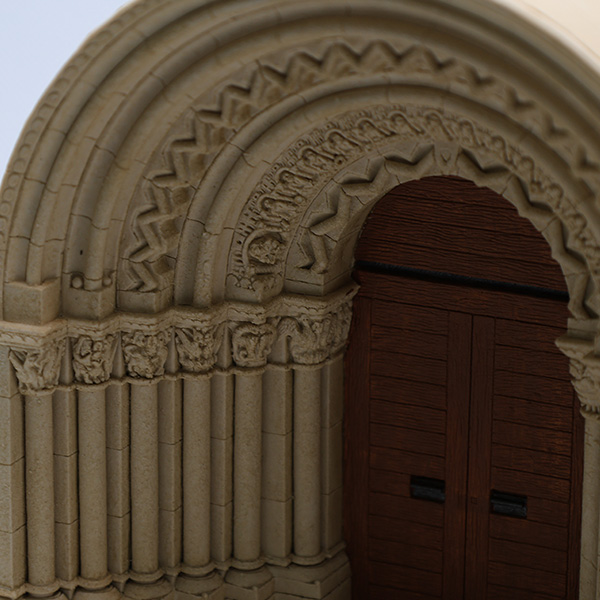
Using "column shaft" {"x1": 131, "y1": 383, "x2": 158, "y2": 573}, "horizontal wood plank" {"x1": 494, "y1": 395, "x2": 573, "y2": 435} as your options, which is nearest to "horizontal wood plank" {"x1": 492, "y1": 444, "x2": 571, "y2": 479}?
"horizontal wood plank" {"x1": 494, "y1": 395, "x2": 573, "y2": 435}

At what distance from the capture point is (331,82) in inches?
224

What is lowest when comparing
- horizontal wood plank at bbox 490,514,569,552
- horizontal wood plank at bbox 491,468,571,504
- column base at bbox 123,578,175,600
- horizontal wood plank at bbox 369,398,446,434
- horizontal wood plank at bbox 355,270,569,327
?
column base at bbox 123,578,175,600

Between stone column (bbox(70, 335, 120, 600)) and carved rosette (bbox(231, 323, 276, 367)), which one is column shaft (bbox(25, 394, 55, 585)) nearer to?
stone column (bbox(70, 335, 120, 600))

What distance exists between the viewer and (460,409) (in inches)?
254

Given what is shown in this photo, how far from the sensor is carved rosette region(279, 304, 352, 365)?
21.1 ft

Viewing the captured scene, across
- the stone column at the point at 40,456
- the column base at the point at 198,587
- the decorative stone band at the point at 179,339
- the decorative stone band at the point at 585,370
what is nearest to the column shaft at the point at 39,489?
the stone column at the point at 40,456

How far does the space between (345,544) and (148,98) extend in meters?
2.26

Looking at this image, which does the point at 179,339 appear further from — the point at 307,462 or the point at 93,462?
the point at 307,462

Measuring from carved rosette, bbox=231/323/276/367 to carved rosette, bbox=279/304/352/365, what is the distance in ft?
0.30

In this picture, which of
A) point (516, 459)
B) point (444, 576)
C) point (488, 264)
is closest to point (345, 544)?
point (444, 576)

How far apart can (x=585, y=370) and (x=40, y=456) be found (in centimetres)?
221

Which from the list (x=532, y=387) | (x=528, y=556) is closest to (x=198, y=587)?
(x=528, y=556)

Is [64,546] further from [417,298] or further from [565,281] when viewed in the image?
[565,281]

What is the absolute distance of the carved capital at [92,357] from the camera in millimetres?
6195
